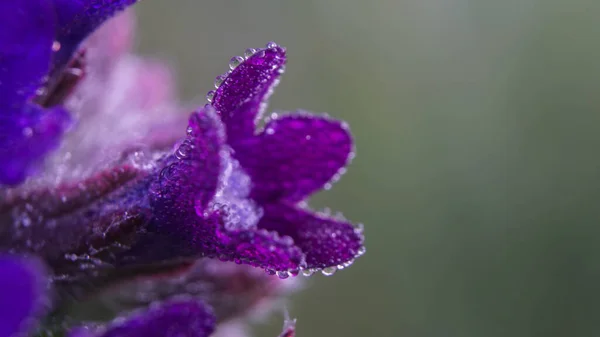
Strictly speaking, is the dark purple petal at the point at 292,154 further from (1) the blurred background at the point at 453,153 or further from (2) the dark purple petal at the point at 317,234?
(1) the blurred background at the point at 453,153

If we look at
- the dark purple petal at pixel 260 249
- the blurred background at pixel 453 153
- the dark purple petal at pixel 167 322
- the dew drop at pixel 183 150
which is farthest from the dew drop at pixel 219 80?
the blurred background at pixel 453 153

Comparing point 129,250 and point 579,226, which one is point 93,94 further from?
point 579,226

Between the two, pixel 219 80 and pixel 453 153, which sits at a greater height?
pixel 453 153

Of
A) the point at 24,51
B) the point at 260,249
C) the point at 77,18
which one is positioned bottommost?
the point at 260,249

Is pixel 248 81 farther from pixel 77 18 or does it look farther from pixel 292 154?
pixel 77 18

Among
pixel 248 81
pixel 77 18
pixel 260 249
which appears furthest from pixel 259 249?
pixel 77 18

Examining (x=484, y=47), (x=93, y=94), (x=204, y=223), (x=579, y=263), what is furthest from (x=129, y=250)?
(x=484, y=47)
